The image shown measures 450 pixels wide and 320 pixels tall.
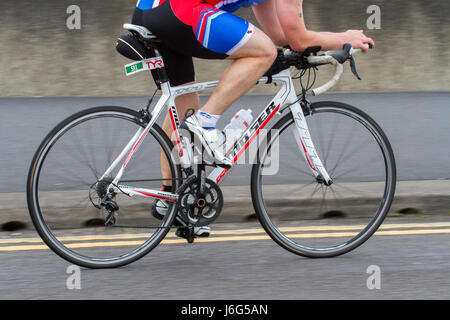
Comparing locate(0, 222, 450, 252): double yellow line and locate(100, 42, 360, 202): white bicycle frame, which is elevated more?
locate(100, 42, 360, 202): white bicycle frame

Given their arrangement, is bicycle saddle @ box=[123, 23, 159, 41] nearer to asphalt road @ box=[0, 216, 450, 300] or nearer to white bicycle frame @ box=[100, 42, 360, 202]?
white bicycle frame @ box=[100, 42, 360, 202]

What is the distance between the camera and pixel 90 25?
362 inches

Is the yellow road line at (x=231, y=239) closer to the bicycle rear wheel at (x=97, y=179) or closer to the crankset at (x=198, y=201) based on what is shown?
the bicycle rear wheel at (x=97, y=179)

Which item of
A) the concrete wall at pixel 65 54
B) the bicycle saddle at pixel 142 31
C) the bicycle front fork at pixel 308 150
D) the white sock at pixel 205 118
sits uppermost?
the concrete wall at pixel 65 54

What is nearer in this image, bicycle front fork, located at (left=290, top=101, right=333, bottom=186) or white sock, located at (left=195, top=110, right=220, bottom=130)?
white sock, located at (left=195, top=110, right=220, bottom=130)

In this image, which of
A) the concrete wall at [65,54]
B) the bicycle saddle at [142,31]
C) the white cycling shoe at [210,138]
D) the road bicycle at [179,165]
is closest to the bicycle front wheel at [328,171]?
the road bicycle at [179,165]

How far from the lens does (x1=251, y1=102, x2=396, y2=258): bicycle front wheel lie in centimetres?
430

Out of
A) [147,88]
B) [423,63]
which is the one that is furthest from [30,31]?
[423,63]

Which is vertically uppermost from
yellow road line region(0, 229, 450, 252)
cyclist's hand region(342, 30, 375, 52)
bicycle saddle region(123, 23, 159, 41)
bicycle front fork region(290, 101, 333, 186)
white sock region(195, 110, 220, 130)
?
bicycle saddle region(123, 23, 159, 41)

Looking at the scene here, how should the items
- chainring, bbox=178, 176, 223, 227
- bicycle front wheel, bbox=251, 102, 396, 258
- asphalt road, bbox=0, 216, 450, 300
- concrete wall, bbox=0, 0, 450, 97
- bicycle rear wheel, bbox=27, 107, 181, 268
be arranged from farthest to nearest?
concrete wall, bbox=0, 0, 450, 97 → bicycle front wheel, bbox=251, 102, 396, 258 → chainring, bbox=178, 176, 223, 227 → bicycle rear wheel, bbox=27, 107, 181, 268 → asphalt road, bbox=0, 216, 450, 300

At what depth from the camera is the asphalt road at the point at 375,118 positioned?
20.3 ft

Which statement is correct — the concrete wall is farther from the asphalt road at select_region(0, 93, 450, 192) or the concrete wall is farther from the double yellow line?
the double yellow line

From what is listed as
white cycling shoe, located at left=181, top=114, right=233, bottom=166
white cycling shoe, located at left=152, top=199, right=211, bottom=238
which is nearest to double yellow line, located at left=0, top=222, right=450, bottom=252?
white cycling shoe, located at left=152, top=199, right=211, bottom=238

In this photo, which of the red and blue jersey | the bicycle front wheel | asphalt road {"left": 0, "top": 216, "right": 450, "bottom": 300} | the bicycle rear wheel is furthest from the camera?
the bicycle front wheel
